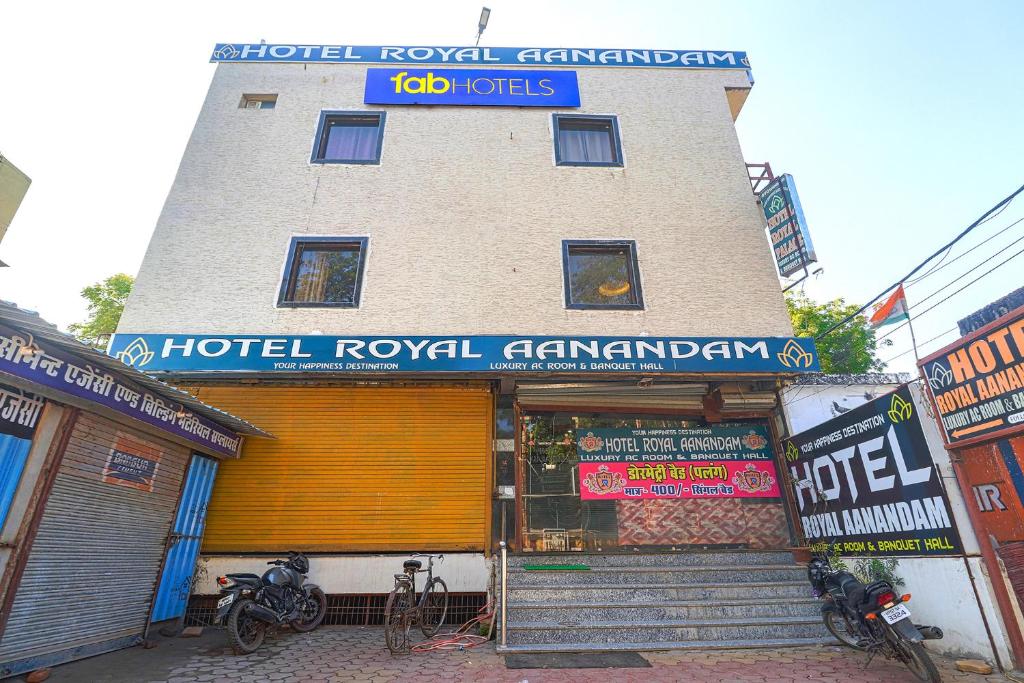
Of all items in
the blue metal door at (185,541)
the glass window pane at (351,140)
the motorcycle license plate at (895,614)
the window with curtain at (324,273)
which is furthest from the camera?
the glass window pane at (351,140)

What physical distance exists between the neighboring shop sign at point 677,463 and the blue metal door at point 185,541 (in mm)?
6316

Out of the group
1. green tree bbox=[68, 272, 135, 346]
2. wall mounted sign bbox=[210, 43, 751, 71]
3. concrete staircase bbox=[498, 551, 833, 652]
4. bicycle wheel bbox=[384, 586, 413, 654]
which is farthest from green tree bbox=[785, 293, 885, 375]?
green tree bbox=[68, 272, 135, 346]

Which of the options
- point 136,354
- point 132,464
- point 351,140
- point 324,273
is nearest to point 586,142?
point 351,140

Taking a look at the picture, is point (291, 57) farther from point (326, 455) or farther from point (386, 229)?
point (326, 455)

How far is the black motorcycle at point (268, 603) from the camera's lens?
5.68 metres

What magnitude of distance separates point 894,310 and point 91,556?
38.1 ft

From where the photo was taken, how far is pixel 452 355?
8094 millimetres

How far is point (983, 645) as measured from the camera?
16.2 ft

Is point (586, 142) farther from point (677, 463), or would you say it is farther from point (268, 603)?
point (268, 603)

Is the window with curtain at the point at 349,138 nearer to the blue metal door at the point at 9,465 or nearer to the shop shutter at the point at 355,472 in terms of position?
the shop shutter at the point at 355,472

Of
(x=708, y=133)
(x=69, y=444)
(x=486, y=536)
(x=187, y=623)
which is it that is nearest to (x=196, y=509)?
(x=187, y=623)

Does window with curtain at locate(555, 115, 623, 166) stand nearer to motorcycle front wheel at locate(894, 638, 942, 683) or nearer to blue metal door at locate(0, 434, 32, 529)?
motorcycle front wheel at locate(894, 638, 942, 683)

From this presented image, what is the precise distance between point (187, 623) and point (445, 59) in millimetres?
12876

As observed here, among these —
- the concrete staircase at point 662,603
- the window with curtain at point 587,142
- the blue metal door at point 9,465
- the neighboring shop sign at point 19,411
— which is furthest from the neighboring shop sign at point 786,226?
the blue metal door at point 9,465
